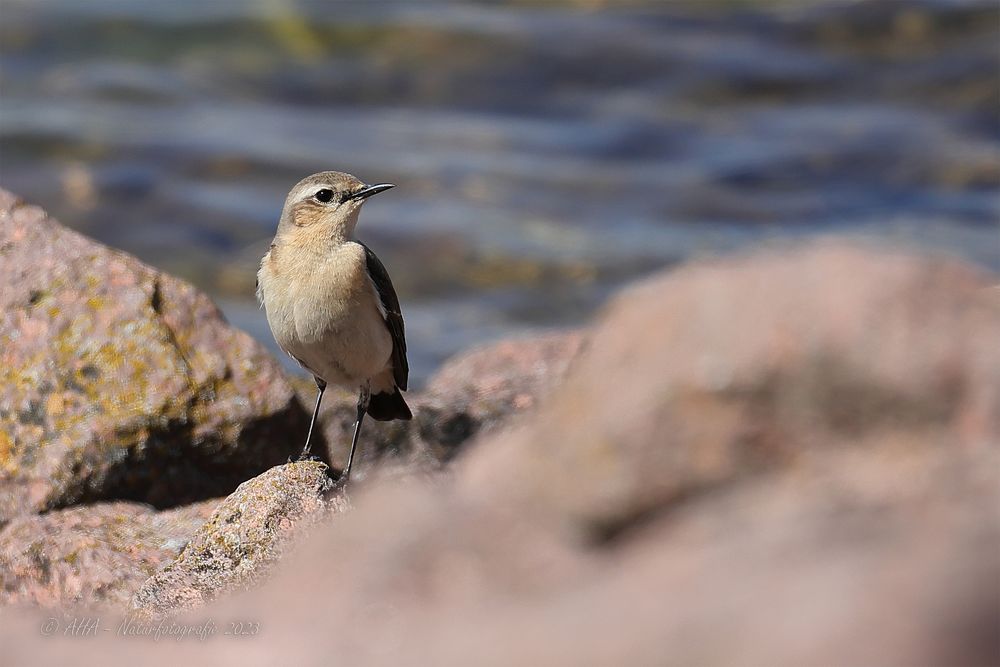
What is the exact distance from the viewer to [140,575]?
19.6 ft

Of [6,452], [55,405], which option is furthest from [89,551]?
[55,405]

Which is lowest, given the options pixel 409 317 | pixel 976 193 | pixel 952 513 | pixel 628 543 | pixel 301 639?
pixel 409 317

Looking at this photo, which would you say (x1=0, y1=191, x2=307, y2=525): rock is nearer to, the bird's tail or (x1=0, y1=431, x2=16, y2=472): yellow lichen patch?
(x1=0, y1=431, x2=16, y2=472): yellow lichen patch

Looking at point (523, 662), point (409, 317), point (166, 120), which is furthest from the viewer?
point (166, 120)

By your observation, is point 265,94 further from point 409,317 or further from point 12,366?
point 12,366

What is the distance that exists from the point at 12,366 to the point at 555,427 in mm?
3824

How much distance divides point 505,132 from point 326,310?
1516cm

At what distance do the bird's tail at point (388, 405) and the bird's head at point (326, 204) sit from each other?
38.6 inches

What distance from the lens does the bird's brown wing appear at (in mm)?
7836

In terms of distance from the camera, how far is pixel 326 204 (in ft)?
26.0

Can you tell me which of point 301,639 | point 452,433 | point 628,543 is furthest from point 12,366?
point 628,543

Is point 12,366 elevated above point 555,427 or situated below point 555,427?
below

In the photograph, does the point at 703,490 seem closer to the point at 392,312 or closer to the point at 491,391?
the point at 392,312

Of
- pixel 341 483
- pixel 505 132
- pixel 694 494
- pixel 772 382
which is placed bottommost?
pixel 505 132
